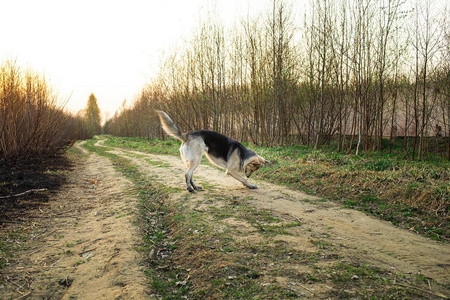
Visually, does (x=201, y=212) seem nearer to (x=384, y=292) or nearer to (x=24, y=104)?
(x=384, y=292)

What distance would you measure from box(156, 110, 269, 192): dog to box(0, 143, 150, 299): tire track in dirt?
1.75 meters

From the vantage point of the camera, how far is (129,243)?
14.3ft

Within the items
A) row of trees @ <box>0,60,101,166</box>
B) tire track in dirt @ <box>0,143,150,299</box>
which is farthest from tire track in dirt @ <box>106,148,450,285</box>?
row of trees @ <box>0,60,101,166</box>

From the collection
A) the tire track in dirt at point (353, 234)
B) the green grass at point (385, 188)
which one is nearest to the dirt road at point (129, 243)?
the tire track in dirt at point (353, 234)

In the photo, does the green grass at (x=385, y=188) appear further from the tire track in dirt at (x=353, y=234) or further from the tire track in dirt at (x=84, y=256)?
the tire track in dirt at (x=84, y=256)

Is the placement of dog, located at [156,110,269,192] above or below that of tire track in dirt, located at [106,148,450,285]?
above

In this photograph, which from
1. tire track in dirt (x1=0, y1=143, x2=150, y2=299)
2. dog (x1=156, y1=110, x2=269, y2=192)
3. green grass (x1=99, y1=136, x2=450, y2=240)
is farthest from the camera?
dog (x1=156, y1=110, x2=269, y2=192)

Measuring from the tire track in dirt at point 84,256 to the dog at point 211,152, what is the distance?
1750 mm

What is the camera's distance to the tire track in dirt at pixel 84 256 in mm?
3121

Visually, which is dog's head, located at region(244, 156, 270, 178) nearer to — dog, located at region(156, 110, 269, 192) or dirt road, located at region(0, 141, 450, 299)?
dog, located at region(156, 110, 269, 192)

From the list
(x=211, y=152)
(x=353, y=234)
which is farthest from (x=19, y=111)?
(x=353, y=234)

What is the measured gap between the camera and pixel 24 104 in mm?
9547

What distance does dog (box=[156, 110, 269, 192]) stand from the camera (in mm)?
7441

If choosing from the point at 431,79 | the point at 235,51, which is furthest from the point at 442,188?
the point at 235,51
